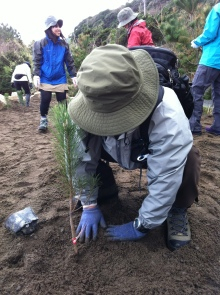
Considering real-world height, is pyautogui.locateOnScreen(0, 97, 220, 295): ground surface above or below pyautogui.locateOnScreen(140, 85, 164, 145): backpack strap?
below

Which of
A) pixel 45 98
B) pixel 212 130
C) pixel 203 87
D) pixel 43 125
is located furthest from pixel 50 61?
pixel 212 130

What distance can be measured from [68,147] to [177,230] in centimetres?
82

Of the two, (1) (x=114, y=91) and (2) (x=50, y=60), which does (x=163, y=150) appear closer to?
(1) (x=114, y=91)

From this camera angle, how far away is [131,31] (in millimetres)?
3871

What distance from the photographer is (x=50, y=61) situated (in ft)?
11.8

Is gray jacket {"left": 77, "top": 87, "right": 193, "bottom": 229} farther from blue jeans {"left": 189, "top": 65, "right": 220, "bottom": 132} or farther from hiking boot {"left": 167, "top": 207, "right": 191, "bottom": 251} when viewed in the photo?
blue jeans {"left": 189, "top": 65, "right": 220, "bottom": 132}

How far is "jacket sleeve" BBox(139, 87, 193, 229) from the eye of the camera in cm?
119

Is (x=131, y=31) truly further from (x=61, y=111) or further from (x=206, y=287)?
(x=206, y=287)

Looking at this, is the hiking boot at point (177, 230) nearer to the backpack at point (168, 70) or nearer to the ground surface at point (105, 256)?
the ground surface at point (105, 256)

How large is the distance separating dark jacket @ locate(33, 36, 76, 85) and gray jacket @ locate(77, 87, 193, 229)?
8.20 feet

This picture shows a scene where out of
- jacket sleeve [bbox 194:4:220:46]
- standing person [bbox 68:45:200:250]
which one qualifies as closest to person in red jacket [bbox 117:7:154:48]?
jacket sleeve [bbox 194:4:220:46]

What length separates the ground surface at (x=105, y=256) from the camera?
1.31 metres

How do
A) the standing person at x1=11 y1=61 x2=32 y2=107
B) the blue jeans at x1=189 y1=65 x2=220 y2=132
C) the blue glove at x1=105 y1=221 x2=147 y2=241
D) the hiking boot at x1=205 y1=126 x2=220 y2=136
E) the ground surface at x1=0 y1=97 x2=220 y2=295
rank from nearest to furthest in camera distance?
1. the ground surface at x1=0 y1=97 x2=220 y2=295
2. the blue glove at x1=105 y1=221 x2=147 y2=241
3. the blue jeans at x1=189 y1=65 x2=220 y2=132
4. the hiking boot at x1=205 y1=126 x2=220 y2=136
5. the standing person at x1=11 y1=61 x2=32 y2=107

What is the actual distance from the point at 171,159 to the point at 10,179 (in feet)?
5.26
